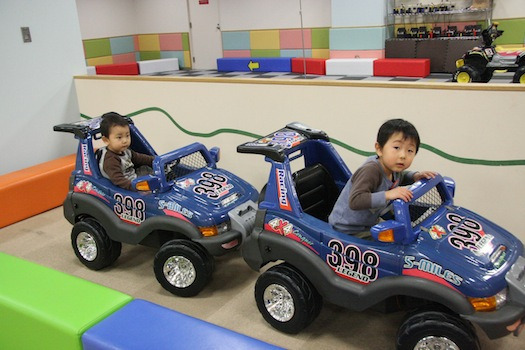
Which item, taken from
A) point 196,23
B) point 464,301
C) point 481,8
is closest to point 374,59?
point 481,8

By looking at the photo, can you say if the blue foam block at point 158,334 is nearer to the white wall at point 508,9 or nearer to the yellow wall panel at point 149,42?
the white wall at point 508,9

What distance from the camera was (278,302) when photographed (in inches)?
106

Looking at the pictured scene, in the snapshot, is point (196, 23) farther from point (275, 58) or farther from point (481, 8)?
point (481, 8)

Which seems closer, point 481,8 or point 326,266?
point 326,266

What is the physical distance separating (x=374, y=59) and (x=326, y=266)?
6.91 meters

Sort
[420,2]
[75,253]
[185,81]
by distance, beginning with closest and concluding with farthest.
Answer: [75,253]
[185,81]
[420,2]

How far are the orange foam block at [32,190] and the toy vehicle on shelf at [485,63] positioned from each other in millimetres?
5238

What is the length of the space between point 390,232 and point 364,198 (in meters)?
0.22

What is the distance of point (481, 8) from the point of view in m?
7.97

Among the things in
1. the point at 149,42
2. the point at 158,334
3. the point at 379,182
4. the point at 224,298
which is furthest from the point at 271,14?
the point at 158,334

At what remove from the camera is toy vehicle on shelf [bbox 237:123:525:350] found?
6.98 ft

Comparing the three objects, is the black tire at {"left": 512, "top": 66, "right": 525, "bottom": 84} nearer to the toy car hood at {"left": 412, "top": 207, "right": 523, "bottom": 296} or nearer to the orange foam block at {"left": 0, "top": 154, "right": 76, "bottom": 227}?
the toy car hood at {"left": 412, "top": 207, "right": 523, "bottom": 296}

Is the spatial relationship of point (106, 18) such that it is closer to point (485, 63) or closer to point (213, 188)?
point (485, 63)

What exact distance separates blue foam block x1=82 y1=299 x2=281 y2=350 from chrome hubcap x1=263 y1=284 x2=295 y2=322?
0.82m
